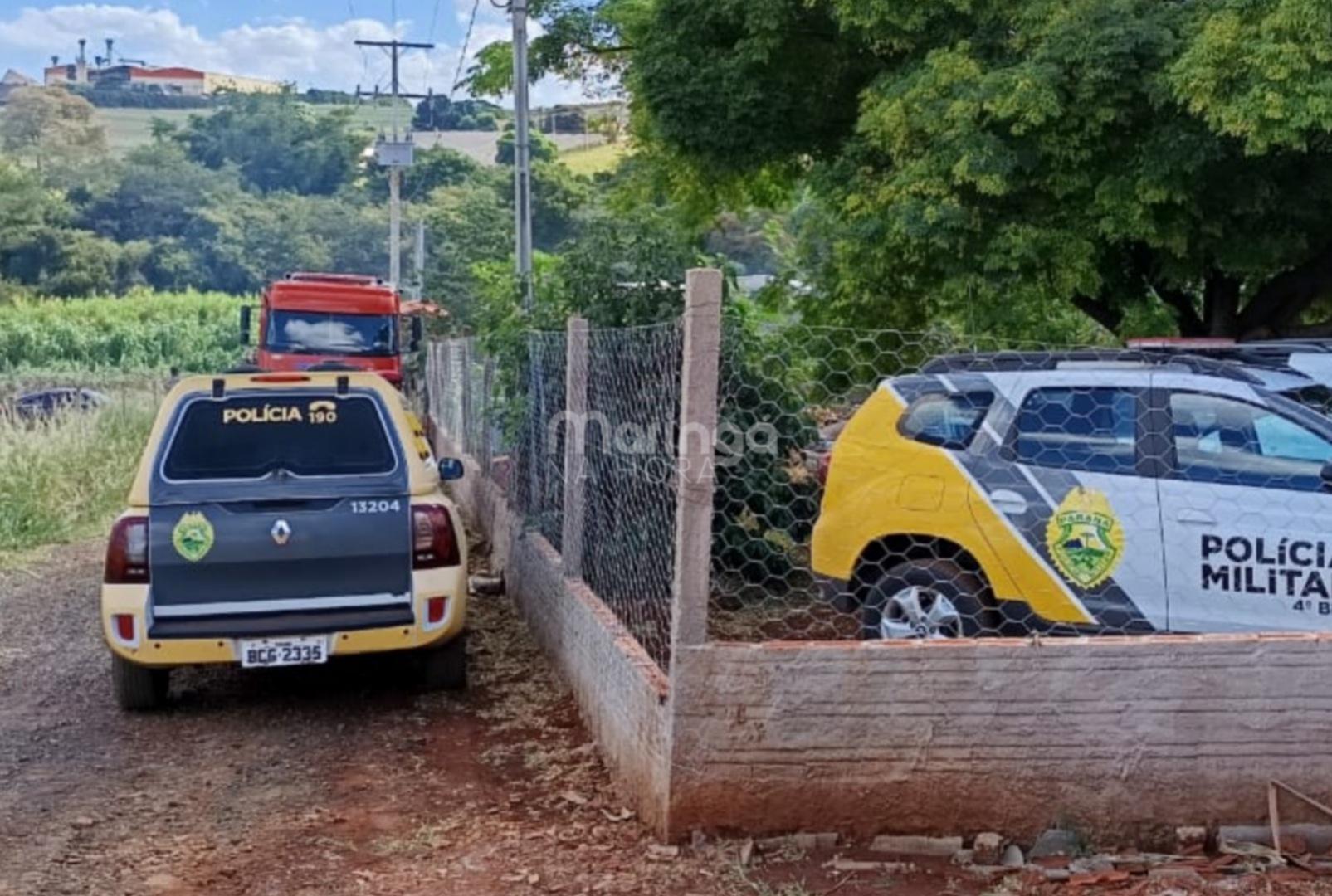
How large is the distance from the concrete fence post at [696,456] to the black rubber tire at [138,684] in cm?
355

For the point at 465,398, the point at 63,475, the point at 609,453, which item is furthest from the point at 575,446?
the point at 63,475

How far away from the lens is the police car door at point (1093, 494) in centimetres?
566

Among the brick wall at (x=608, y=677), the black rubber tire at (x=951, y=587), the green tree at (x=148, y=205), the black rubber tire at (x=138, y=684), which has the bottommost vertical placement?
the black rubber tire at (x=138, y=684)

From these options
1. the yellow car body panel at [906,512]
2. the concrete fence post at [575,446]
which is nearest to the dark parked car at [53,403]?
the concrete fence post at [575,446]

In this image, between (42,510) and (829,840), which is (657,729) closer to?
(829,840)

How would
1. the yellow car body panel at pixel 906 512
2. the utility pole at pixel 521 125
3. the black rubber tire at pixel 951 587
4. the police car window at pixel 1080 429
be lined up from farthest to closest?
the utility pole at pixel 521 125 → the black rubber tire at pixel 951 587 → the yellow car body panel at pixel 906 512 → the police car window at pixel 1080 429

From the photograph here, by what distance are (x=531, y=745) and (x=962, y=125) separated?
23.8 ft

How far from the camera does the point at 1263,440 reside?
5.52 m

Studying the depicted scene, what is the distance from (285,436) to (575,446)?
152cm

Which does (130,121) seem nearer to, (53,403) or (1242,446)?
(53,403)

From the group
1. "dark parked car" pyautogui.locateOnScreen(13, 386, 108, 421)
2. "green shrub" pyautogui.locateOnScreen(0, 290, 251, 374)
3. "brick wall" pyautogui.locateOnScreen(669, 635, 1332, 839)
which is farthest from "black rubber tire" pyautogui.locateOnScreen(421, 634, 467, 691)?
"green shrub" pyautogui.locateOnScreen(0, 290, 251, 374)

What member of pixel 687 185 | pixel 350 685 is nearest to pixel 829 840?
pixel 350 685

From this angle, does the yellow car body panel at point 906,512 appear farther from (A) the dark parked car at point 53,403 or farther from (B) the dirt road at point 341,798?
(A) the dark parked car at point 53,403

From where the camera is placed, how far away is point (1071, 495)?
19.0 feet
